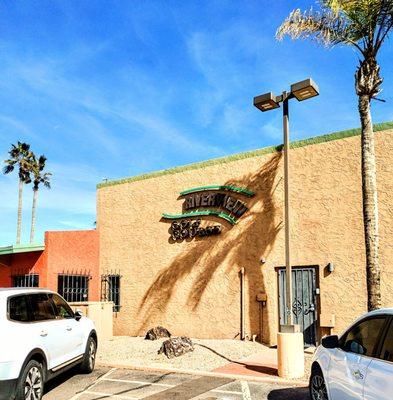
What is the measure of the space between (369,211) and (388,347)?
21.4 feet

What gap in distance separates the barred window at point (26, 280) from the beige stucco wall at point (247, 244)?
2474 millimetres

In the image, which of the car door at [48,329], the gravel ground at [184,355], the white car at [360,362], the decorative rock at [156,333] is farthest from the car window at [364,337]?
the decorative rock at [156,333]

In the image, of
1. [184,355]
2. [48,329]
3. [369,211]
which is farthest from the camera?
[184,355]

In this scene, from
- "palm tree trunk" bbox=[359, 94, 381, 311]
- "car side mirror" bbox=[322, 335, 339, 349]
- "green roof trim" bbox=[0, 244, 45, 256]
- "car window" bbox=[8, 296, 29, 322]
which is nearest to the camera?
"car side mirror" bbox=[322, 335, 339, 349]

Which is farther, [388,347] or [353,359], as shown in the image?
[353,359]

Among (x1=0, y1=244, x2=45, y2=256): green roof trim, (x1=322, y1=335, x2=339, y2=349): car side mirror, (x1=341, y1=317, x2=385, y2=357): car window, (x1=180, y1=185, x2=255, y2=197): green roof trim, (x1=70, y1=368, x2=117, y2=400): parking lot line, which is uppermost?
(x1=180, y1=185, x2=255, y2=197): green roof trim

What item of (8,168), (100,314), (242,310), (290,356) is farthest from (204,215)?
(8,168)

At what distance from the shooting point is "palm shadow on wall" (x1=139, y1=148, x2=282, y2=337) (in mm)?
14414

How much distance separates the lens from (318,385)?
6637mm

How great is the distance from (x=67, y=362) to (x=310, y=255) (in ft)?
24.6

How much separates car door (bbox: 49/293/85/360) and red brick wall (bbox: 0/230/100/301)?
25.1 ft

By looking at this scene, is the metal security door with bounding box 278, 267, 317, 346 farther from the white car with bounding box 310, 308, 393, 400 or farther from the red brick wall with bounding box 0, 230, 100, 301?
the red brick wall with bounding box 0, 230, 100, 301

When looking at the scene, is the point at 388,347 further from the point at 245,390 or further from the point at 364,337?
the point at 245,390

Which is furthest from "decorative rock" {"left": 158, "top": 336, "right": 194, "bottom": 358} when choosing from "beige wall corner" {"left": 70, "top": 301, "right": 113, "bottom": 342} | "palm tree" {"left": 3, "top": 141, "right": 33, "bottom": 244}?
"palm tree" {"left": 3, "top": 141, "right": 33, "bottom": 244}
